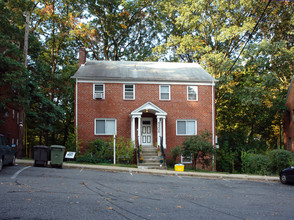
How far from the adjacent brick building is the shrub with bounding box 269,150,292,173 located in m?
13.4

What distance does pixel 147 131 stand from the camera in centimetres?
2620

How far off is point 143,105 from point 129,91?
74.9 inches

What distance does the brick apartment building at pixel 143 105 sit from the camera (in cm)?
2530

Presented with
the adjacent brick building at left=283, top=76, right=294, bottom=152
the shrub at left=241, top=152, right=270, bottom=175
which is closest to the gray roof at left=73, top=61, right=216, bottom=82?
the shrub at left=241, top=152, right=270, bottom=175

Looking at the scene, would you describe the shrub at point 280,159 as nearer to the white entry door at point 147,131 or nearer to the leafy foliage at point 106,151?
the white entry door at point 147,131

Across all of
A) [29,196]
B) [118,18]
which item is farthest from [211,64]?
[29,196]

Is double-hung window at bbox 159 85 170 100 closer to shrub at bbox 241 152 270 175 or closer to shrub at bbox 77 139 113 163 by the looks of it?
shrub at bbox 77 139 113 163

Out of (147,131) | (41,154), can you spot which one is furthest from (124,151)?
(41,154)

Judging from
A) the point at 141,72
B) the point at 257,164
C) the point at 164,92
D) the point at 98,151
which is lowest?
the point at 257,164

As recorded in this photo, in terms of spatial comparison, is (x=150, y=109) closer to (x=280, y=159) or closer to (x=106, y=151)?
(x=106, y=151)

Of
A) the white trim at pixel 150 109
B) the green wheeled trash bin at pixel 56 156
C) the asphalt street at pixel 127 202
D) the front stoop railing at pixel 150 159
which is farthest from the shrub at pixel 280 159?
the green wheeled trash bin at pixel 56 156

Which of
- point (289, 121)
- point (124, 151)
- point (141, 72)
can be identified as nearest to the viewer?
point (124, 151)

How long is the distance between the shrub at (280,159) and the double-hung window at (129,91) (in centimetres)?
1106

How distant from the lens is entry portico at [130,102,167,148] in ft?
81.1
